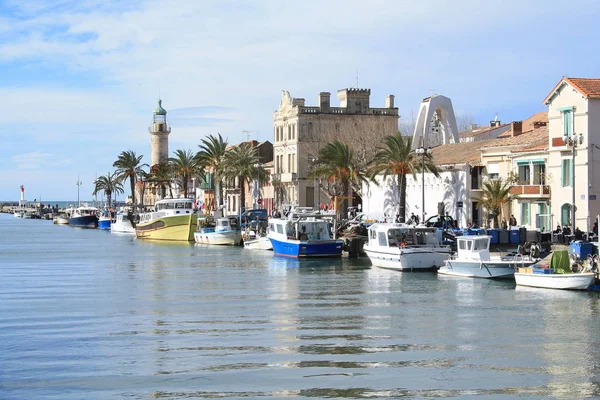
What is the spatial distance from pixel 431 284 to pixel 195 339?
19.8 meters

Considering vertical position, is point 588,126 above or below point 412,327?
above

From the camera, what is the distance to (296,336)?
113 ft

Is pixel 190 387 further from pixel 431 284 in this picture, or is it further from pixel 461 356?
pixel 431 284

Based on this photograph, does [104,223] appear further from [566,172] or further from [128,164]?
[566,172]

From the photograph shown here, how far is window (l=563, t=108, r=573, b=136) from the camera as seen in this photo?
6619 cm

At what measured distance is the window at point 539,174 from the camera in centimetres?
6981

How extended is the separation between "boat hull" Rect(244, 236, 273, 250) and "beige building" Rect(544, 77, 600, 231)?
938 inches

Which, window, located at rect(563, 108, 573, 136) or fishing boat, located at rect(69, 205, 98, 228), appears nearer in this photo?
window, located at rect(563, 108, 573, 136)

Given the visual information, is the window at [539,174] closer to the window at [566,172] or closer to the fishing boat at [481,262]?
the window at [566,172]

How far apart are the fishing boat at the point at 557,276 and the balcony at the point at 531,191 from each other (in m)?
21.9

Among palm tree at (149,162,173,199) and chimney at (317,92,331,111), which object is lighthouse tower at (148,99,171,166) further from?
chimney at (317,92,331,111)

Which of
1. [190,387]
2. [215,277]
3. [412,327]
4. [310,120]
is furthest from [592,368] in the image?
[310,120]

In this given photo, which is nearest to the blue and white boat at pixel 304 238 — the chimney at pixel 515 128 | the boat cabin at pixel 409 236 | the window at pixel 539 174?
the boat cabin at pixel 409 236

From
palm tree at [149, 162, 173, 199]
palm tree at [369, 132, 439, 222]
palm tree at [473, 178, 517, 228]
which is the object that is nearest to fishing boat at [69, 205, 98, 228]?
palm tree at [149, 162, 173, 199]
